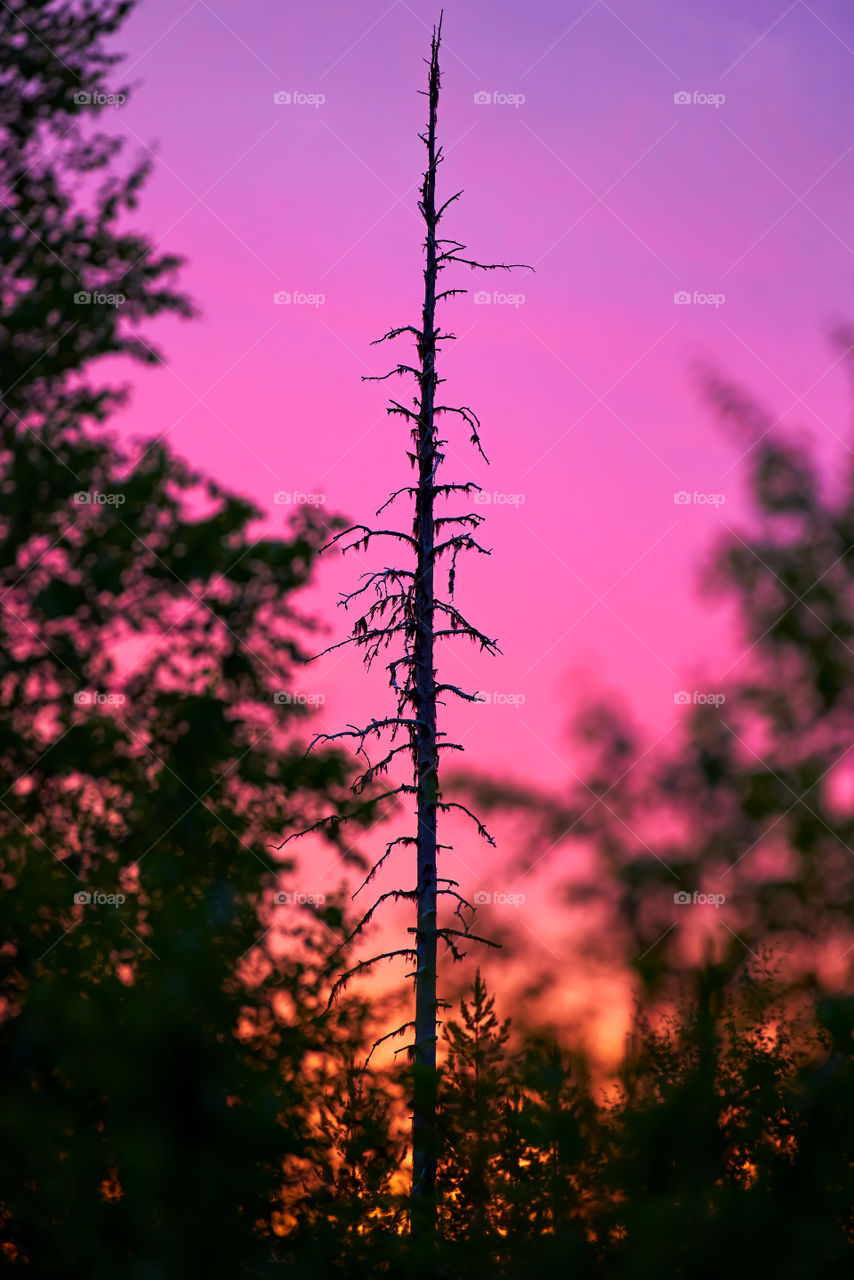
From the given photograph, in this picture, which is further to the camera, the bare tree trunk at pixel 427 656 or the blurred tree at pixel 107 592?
the bare tree trunk at pixel 427 656

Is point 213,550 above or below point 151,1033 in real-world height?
above

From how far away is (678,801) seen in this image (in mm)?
4324

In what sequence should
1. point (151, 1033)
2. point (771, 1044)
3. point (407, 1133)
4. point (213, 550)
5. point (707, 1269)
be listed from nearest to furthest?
point (707, 1269) → point (151, 1033) → point (771, 1044) → point (407, 1133) → point (213, 550)

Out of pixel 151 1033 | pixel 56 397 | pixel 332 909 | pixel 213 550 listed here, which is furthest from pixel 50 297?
pixel 151 1033

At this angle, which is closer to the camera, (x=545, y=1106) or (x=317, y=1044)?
(x=545, y=1106)

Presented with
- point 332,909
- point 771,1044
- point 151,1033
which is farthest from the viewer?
point 332,909

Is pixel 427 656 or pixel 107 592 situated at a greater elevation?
pixel 427 656

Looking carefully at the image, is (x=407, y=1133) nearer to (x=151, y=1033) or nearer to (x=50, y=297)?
(x=151, y=1033)

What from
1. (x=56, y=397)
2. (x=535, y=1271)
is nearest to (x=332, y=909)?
(x=56, y=397)

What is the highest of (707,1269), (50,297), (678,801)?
(50,297)

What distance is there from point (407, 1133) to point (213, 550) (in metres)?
11.1

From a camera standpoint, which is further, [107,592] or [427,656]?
[427,656]

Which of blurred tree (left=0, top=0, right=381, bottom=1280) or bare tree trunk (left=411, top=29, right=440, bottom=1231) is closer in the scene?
blurred tree (left=0, top=0, right=381, bottom=1280)

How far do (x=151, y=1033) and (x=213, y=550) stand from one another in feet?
39.2
